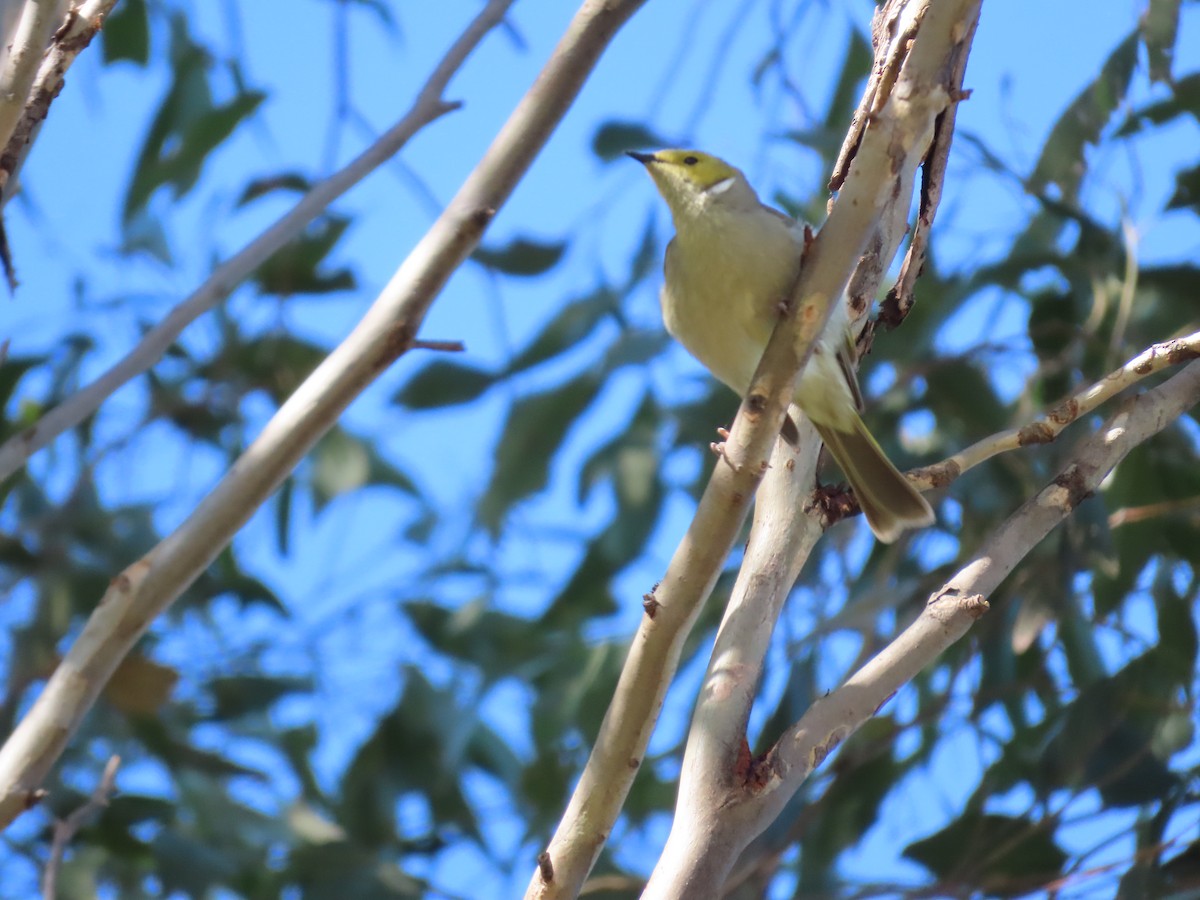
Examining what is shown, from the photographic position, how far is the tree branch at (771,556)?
1287mm

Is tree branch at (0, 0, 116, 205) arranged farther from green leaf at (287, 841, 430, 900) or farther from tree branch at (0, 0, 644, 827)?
green leaf at (287, 841, 430, 900)

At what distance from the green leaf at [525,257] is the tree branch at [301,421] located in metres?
1.49

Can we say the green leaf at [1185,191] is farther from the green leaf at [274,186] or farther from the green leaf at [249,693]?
the green leaf at [249,693]

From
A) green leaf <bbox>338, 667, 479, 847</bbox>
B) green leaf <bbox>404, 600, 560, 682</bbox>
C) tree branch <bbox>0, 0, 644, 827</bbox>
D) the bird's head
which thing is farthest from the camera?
green leaf <bbox>404, 600, 560, 682</bbox>

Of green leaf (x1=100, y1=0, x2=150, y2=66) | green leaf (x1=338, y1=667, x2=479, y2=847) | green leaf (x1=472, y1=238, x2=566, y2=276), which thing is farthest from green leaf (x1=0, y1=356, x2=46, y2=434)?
green leaf (x1=338, y1=667, x2=479, y2=847)

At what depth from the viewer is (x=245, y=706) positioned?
11.3ft

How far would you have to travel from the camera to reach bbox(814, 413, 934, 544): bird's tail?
6.57 feet

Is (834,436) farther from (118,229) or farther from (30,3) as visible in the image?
(118,229)

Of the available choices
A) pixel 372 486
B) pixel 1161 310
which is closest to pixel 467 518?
pixel 372 486

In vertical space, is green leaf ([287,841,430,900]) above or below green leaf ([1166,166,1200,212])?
below

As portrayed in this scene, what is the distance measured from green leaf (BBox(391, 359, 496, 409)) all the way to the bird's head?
33.5 inches

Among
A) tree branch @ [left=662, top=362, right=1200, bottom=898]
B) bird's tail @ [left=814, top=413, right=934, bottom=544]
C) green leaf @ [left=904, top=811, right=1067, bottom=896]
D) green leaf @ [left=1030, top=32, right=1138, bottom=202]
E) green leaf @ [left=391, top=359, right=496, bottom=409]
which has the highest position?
green leaf @ [left=391, top=359, right=496, bottom=409]

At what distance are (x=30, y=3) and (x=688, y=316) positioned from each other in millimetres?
983

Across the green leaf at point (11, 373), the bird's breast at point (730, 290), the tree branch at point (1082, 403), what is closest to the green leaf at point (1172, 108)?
the bird's breast at point (730, 290)
